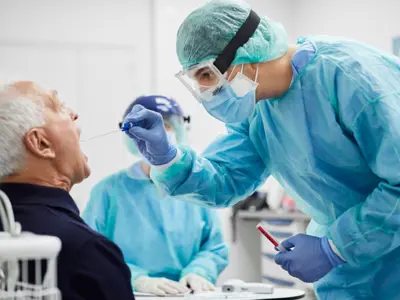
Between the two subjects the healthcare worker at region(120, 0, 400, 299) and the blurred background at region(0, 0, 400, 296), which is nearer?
the healthcare worker at region(120, 0, 400, 299)

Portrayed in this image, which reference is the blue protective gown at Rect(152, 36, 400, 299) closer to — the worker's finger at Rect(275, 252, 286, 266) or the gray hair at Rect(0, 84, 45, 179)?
the worker's finger at Rect(275, 252, 286, 266)

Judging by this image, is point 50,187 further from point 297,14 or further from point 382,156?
point 297,14

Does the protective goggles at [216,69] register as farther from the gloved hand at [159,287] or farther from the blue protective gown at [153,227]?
the blue protective gown at [153,227]

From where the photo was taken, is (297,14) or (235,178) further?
(297,14)

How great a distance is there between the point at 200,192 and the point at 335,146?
1.52 feet

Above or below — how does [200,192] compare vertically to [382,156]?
below

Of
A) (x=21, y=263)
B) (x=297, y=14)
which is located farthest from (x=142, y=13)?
(x=21, y=263)

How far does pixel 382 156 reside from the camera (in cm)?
155

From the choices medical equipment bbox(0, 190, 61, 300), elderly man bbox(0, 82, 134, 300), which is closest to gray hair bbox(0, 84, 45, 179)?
elderly man bbox(0, 82, 134, 300)

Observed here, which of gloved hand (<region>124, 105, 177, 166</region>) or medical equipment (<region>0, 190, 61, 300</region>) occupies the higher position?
medical equipment (<region>0, 190, 61, 300</region>)

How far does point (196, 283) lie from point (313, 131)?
3.16ft

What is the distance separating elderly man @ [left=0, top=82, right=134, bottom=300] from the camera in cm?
135

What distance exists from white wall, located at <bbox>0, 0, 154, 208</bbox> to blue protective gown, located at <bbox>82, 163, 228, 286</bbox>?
2247 millimetres

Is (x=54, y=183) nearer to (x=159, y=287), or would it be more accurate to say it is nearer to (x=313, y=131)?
(x=313, y=131)
